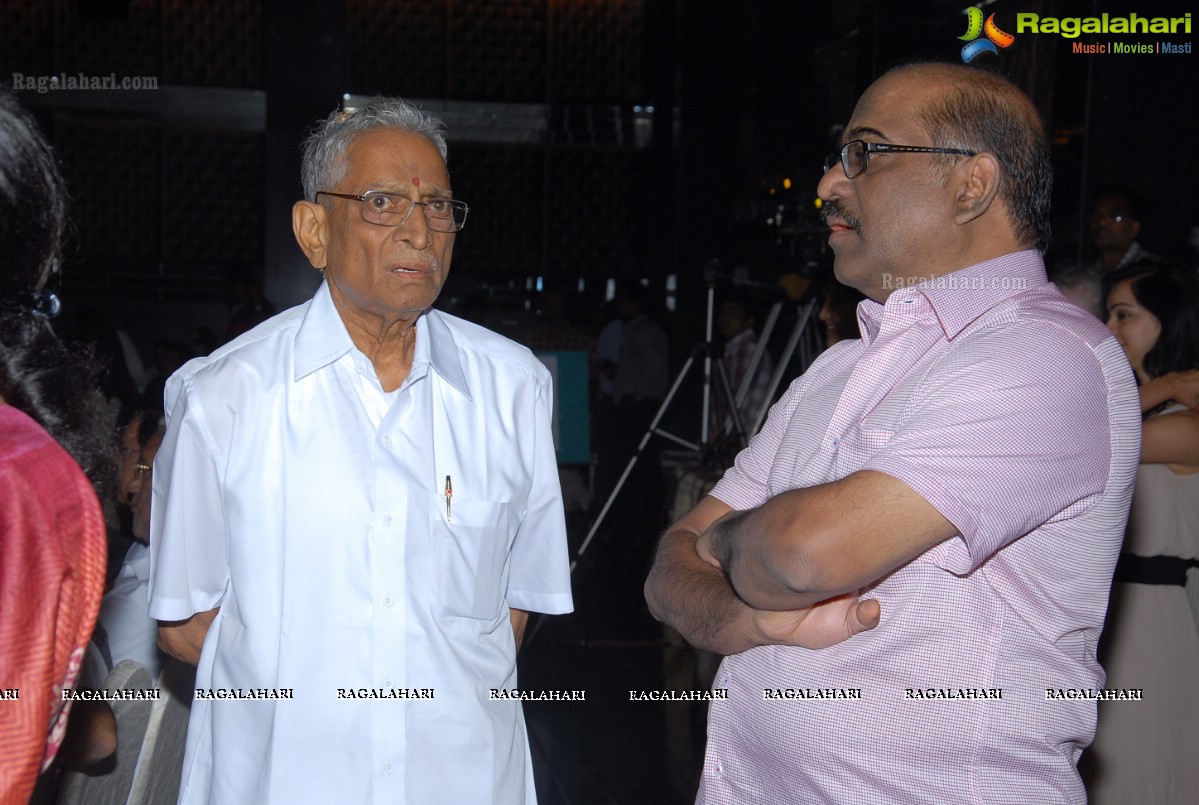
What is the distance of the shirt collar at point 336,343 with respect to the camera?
67.2 inches

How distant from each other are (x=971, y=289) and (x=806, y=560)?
482 mm

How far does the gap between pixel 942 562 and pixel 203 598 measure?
116 cm

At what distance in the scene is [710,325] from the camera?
5652mm

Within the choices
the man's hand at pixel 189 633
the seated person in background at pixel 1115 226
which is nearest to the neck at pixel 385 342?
the man's hand at pixel 189 633

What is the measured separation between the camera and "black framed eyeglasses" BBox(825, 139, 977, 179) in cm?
143

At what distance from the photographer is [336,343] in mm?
1733

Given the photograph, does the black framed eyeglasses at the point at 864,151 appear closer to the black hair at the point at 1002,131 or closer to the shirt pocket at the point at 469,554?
the black hair at the point at 1002,131

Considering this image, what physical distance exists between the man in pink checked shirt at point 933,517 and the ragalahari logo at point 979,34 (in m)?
3.87

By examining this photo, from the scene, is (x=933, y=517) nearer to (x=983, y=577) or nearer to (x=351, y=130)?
(x=983, y=577)

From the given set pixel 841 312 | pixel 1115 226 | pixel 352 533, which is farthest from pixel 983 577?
pixel 1115 226

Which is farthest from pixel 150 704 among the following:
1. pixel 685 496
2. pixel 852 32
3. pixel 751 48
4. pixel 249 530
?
pixel 751 48

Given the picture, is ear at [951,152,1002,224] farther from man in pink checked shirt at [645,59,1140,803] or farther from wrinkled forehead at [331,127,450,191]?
wrinkled forehead at [331,127,450,191]

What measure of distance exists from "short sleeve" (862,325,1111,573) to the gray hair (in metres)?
1.05

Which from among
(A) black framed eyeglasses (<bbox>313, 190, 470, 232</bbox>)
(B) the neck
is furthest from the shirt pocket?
(A) black framed eyeglasses (<bbox>313, 190, 470, 232</bbox>)
